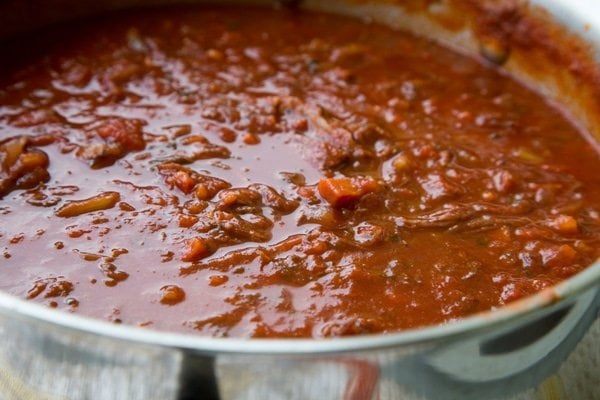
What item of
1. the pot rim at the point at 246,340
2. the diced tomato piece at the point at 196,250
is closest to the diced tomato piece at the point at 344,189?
the diced tomato piece at the point at 196,250

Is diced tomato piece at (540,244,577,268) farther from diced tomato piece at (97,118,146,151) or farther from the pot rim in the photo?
diced tomato piece at (97,118,146,151)

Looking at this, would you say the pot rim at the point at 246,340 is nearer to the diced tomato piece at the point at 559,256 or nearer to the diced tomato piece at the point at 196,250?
the diced tomato piece at the point at 196,250

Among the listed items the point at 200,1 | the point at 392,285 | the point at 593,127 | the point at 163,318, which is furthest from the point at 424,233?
the point at 200,1

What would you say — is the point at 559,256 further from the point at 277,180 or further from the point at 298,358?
the point at 298,358

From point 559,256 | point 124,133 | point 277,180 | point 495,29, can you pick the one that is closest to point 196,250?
point 277,180

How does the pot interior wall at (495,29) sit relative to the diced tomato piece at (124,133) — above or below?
above

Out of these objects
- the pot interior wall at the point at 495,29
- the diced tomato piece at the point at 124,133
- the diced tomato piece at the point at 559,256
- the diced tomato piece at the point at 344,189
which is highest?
the pot interior wall at the point at 495,29

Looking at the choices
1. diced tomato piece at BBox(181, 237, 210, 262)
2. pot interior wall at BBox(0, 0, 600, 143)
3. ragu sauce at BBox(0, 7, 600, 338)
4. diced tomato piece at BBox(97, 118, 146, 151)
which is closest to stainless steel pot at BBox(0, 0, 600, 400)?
ragu sauce at BBox(0, 7, 600, 338)

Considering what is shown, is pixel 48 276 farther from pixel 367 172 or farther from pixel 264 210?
pixel 367 172
